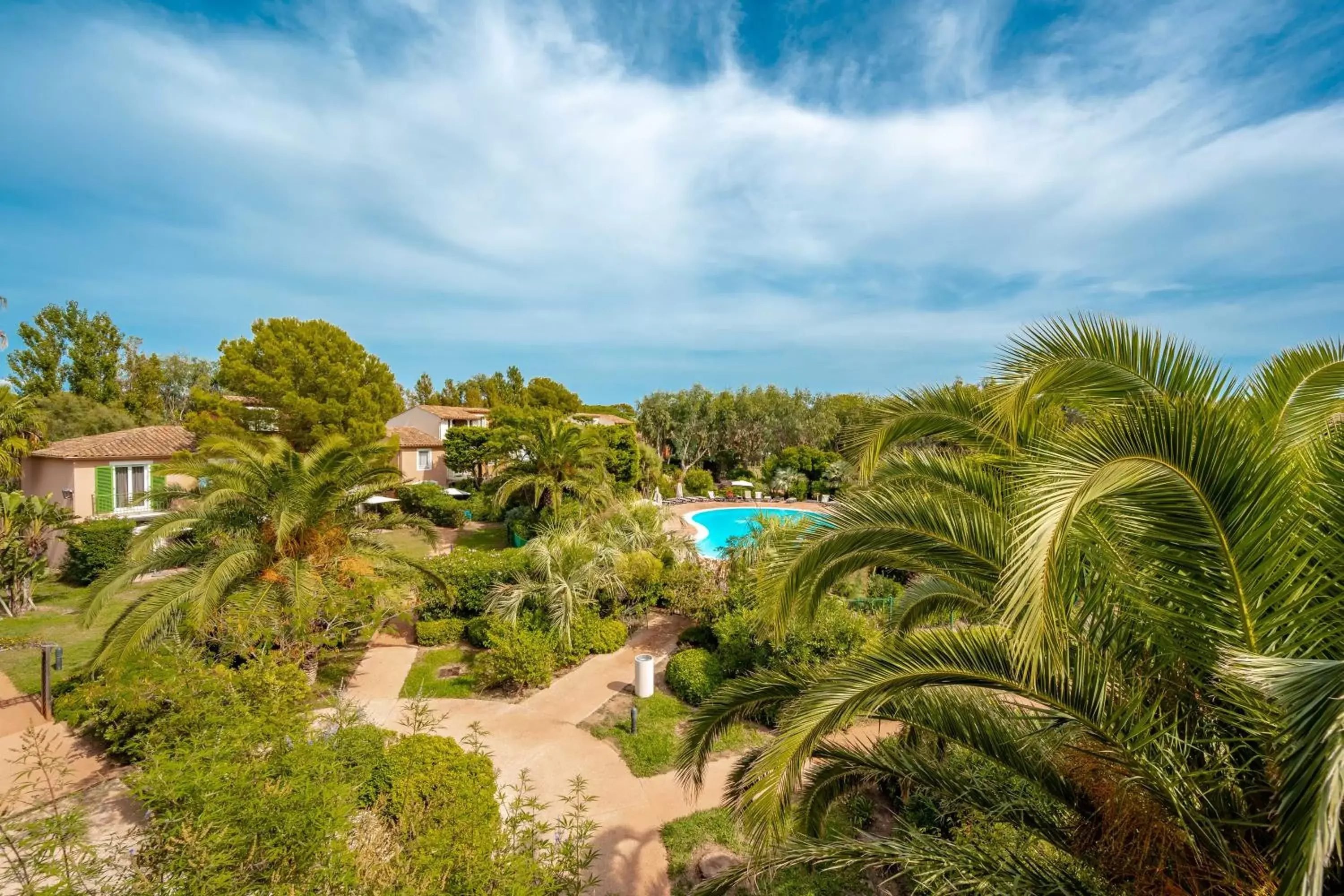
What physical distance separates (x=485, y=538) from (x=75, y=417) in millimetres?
25489

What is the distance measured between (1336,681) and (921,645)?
1.88m

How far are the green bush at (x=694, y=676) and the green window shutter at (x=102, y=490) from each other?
2052 cm

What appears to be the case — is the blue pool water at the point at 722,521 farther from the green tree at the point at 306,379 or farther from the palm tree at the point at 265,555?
the green tree at the point at 306,379

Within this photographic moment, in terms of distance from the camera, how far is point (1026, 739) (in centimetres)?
368

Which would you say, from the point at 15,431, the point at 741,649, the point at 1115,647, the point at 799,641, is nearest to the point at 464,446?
the point at 15,431

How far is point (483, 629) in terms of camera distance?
11906mm

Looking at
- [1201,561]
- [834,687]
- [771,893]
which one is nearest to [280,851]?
[834,687]

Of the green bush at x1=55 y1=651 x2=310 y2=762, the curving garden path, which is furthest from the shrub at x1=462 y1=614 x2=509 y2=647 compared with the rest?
the green bush at x1=55 y1=651 x2=310 y2=762

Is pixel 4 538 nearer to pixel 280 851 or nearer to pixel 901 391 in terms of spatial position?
pixel 280 851

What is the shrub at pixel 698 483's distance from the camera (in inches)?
1439

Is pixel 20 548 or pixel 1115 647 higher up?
pixel 1115 647

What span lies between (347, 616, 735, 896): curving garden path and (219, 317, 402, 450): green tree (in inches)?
664

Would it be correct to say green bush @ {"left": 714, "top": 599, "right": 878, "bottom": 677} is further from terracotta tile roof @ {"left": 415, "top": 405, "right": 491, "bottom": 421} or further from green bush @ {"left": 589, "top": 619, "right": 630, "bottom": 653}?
terracotta tile roof @ {"left": 415, "top": 405, "right": 491, "bottom": 421}

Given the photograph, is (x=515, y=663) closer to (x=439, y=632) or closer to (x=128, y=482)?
(x=439, y=632)
